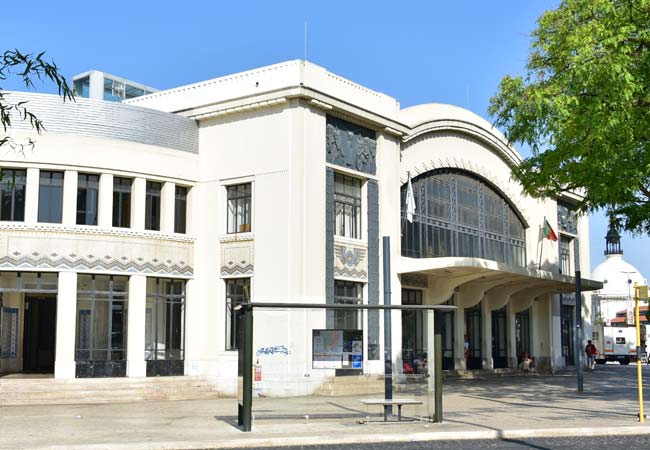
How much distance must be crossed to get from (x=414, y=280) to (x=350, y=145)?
6581 millimetres

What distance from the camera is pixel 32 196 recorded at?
2553cm

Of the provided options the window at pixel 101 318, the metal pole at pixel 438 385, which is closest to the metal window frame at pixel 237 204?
the window at pixel 101 318

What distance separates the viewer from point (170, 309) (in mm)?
27703

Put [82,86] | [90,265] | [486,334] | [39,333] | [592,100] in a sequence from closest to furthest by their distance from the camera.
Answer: [592,100], [90,265], [39,333], [486,334], [82,86]

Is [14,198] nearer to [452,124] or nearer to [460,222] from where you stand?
[452,124]

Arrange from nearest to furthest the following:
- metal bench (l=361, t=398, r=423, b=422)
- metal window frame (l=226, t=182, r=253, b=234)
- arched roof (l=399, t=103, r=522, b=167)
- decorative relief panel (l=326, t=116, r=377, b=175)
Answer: metal bench (l=361, t=398, r=423, b=422), metal window frame (l=226, t=182, r=253, b=234), decorative relief panel (l=326, t=116, r=377, b=175), arched roof (l=399, t=103, r=522, b=167)

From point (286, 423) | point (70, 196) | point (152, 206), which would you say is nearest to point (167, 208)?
point (152, 206)

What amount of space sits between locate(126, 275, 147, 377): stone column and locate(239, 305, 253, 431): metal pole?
448 inches

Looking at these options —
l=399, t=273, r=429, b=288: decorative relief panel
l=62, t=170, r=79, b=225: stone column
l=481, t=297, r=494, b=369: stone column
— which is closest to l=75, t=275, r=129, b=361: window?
l=62, t=170, r=79, b=225: stone column

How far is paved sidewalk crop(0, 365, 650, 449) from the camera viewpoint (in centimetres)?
1448

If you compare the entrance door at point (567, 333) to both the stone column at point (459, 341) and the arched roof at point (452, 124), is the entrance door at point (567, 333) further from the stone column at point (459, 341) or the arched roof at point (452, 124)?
the stone column at point (459, 341)

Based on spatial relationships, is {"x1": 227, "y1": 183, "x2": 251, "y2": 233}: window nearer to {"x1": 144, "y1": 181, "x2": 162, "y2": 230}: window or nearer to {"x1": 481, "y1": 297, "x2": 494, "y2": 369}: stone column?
{"x1": 144, "y1": 181, "x2": 162, "y2": 230}: window

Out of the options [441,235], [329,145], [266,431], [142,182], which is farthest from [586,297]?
[266,431]

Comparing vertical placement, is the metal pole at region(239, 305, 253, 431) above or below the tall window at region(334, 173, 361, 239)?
below
